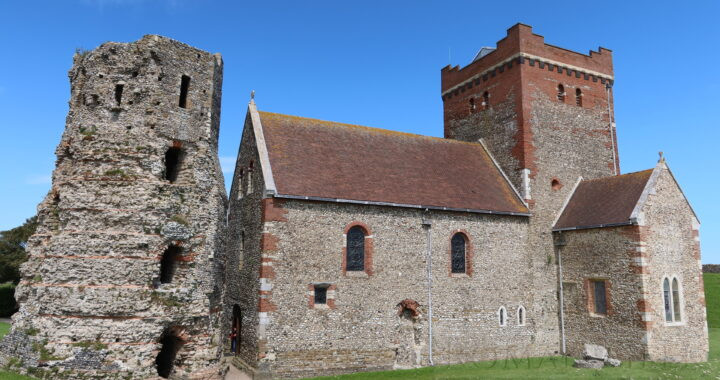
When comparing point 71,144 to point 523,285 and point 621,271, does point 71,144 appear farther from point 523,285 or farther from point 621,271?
point 621,271

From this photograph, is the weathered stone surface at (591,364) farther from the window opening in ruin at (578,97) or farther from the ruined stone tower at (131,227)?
the window opening in ruin at (578,97)

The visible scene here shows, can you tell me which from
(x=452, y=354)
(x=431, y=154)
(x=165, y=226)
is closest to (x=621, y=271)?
(x=452, y=354)

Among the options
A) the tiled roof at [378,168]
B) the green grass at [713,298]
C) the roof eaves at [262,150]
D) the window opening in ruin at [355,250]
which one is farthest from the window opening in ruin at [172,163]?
the green grass at [713,298]

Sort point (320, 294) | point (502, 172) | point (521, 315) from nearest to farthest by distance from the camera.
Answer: point (320, 294) → point (521, 315) → point (502, 172)

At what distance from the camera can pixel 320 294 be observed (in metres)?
17.4

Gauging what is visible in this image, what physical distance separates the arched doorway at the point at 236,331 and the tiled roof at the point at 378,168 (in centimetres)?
523

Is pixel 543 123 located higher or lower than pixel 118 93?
higher

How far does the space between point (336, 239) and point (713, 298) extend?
3039 centimetres

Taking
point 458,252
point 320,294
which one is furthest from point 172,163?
point 458,252

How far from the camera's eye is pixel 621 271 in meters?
19.4

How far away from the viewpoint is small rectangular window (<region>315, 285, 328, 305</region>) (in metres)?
17.3

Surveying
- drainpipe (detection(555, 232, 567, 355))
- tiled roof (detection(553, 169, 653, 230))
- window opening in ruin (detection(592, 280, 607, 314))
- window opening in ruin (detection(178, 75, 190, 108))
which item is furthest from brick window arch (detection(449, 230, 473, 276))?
window opening in ruin (detection(178, 75, 190, 108))

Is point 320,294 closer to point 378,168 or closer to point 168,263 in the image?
point 168,263

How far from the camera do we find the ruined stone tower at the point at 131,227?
47.0 ft
